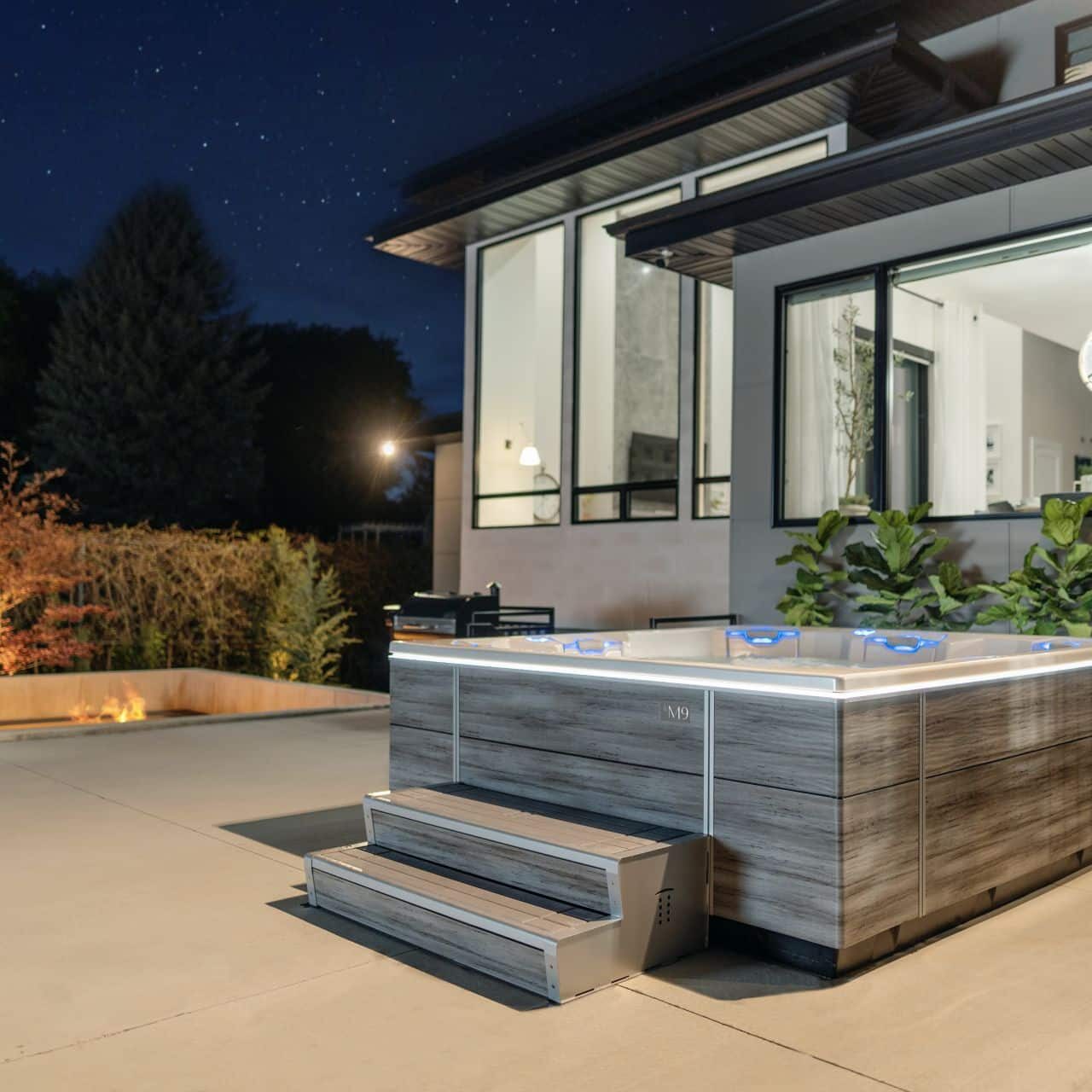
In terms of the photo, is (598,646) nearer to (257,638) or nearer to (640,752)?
(640,752)

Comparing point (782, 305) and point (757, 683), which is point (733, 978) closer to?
point (757, 683)

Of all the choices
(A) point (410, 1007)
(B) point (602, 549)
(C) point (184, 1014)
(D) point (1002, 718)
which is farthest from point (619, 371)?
(C) point (184, 1014)

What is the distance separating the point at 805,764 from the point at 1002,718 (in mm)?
933

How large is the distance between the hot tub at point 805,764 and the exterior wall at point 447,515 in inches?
377

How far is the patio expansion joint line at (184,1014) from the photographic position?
234 centimetres

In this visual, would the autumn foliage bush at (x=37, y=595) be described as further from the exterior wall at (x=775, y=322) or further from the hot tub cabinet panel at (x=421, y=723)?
the hot tub cabinet panel at (x=421, y=723)

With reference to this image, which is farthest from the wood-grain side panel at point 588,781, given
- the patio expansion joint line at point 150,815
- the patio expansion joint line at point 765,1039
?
the patio expansion joint line at point 150,815

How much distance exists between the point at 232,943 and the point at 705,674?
145 cm

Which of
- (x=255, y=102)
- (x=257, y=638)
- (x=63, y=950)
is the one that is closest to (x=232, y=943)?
(x=63, y=950)

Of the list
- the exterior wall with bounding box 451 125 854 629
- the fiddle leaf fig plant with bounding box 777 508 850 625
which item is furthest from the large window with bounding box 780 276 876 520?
the exterior wall with bounding box 451 125 854 629

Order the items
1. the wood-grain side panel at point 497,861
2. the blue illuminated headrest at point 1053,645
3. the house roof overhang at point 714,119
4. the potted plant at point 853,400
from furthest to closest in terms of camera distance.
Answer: the house roof overhang at point 714,119
the potted plant at point 853,400
the blue illuminated headrest at point 1053,645
the wood-grain side panel at point 497,861

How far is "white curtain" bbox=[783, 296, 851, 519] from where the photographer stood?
A: 6.96 metres

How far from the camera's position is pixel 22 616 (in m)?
8.47

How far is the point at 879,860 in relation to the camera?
2883 millimetres
